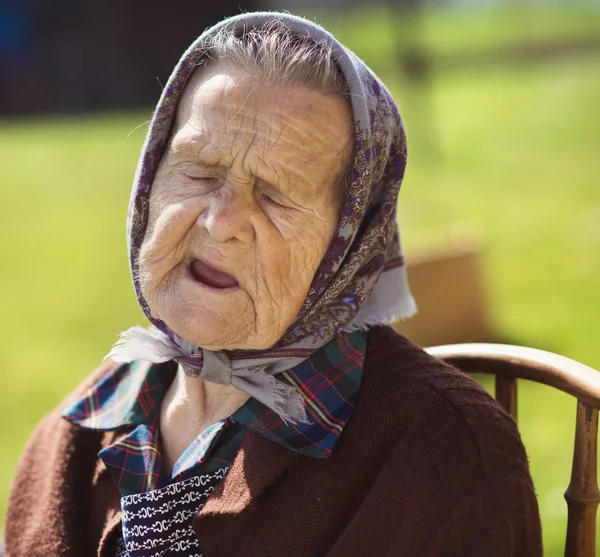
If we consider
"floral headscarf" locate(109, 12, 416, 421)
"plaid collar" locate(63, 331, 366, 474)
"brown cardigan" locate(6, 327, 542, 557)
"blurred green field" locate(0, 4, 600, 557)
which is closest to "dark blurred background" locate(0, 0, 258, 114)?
"blurred green field" locate(0, 4, 600, 557)

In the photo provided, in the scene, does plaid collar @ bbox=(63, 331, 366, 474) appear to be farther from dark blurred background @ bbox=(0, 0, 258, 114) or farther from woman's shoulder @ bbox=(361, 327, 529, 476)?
dark blurred background @ bbox=(0, 0, 258, 114)

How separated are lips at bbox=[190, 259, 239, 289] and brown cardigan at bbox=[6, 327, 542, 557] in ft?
1.07

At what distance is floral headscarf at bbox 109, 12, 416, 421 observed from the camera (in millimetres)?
1646

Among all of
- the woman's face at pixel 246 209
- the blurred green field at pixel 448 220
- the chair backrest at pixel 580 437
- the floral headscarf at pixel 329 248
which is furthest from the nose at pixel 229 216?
the blurred green field at pixel 448 220

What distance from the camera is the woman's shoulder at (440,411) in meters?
1.56

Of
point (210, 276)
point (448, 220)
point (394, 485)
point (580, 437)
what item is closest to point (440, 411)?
point (394, 485)

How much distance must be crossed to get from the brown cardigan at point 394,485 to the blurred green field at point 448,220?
3.58ft

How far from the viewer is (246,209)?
5.32 ft

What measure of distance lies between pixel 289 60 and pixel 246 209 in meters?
0.29

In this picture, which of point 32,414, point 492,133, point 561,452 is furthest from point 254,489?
point 492,133

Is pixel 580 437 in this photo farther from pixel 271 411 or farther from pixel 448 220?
A: pixel 448 220

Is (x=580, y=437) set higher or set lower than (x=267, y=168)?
lower

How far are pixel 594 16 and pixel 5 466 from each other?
19633mm

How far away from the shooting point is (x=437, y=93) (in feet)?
48.3
